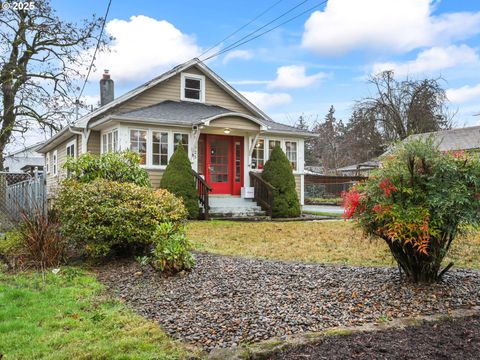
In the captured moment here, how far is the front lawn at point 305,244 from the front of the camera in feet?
19.3

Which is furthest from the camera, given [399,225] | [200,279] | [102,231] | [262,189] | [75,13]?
[75,13]

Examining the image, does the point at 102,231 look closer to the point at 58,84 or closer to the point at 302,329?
the point at 302,329

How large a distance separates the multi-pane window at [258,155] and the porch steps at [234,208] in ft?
4.99

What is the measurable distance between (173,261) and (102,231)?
1530 mm

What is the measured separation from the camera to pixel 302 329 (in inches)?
121

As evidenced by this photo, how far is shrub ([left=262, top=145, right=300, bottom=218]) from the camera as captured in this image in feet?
43.7

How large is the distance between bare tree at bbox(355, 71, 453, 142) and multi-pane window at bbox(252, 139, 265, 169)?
80.2ft

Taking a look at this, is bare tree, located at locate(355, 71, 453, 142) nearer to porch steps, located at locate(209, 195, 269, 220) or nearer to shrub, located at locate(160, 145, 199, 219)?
porch steps, located at locate(209, 195, 269, 220)

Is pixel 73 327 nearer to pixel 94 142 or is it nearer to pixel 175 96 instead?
pixel 94 142

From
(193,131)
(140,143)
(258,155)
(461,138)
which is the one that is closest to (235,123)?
(193,131)

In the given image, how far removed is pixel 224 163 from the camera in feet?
47.4

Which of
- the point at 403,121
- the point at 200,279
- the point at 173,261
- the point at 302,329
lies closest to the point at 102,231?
the point at 173,261

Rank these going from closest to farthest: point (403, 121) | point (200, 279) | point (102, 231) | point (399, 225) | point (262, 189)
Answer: point (399, 225)
point (200, 279)
point (102, 231)
point (262, 189)
point (403, 121)

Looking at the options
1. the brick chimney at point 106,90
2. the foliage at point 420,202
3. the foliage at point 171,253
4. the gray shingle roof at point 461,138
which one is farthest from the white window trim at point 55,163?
the gray shingle roof at point 461,138
